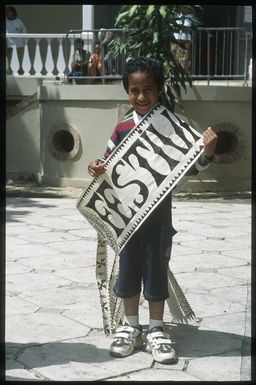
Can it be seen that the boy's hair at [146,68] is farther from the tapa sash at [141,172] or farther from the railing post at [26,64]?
the railing post at [26,64]

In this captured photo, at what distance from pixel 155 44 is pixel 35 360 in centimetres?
723

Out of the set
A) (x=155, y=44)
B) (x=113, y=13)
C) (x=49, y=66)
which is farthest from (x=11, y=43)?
(x=155, y=44)

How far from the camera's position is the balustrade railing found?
1173 cm

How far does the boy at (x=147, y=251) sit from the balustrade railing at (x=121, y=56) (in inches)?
298

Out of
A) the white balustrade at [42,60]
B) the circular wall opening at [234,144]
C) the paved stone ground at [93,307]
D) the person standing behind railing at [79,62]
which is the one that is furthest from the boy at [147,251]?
the white balustrade at [42,60]

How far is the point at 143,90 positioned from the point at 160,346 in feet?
4.53

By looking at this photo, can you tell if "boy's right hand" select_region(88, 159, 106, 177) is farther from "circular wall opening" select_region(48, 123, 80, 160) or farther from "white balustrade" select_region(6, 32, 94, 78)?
"white balustrade" select_region(6, 32, 94, 78)

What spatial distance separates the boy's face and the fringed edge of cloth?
31.3 inches

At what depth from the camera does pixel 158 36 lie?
10.1 m

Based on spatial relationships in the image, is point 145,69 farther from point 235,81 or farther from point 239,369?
point 235,81

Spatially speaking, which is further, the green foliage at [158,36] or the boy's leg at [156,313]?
the green foliage at [158,36]

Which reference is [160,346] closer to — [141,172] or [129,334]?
[129,334]

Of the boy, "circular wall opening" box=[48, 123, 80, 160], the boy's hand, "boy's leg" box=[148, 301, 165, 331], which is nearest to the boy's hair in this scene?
the boy

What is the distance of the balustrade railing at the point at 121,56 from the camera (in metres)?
11.7
